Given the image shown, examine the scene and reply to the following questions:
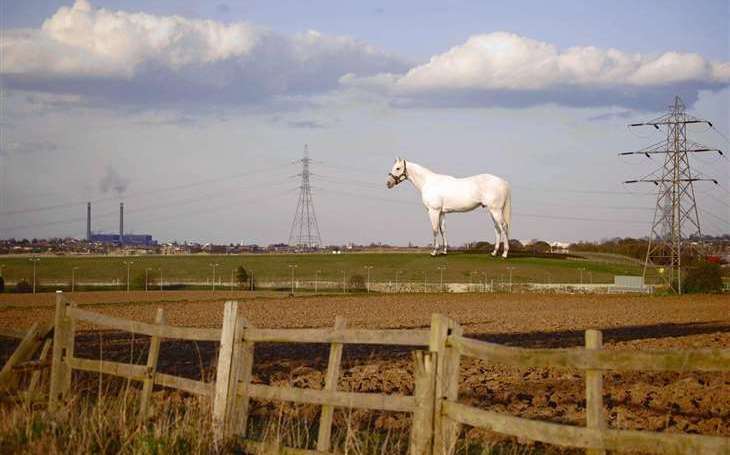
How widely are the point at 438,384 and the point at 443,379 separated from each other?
0.20 feet

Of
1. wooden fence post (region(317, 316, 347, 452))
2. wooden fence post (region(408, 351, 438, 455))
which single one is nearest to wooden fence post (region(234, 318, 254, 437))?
wooden fence post (region(317, 316, 347, 452))

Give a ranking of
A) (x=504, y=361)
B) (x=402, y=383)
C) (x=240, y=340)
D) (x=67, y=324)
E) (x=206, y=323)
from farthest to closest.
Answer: (x=206, y=323) → (x=402, y=383) → (x=67, y=324) → (x=240, y=340) → (x=504, y=361)

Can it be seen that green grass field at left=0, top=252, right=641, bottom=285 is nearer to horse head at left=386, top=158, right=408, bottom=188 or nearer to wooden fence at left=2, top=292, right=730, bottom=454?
horse head at left=386, top=158, right=408, bottom=188

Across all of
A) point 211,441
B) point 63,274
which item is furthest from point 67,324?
point 63,274

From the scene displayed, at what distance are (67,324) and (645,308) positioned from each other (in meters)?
34.7

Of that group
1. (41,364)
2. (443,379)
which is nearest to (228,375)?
(443,379)

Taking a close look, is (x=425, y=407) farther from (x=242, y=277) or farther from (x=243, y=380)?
(x=242, y=277)

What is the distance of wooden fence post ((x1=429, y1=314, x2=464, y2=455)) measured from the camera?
26.3 feet

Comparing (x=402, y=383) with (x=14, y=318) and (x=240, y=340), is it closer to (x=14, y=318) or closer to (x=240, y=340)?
(x=240, y=340)

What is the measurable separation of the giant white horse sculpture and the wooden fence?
22057mm

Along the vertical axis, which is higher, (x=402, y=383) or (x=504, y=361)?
(x=504, y=361)

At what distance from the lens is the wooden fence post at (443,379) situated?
8.02 metres

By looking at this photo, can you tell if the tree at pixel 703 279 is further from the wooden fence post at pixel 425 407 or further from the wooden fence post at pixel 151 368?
the wooden fence post at pixel 425 407

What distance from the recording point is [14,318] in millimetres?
35719
